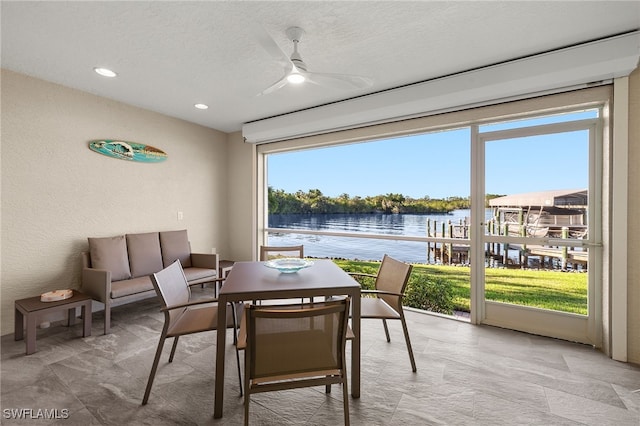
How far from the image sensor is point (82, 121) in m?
3.27

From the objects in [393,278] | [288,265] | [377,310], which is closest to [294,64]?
[288,265]

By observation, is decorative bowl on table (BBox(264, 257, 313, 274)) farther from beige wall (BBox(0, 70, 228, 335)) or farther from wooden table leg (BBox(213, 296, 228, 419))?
beige wall (BBox(0, 70, 228, 335))

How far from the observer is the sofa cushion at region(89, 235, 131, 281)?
3160 mm

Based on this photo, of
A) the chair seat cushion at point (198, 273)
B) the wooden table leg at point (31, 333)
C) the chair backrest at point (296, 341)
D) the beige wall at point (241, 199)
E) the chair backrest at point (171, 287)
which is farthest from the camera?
the beige wall at point (241, 199)

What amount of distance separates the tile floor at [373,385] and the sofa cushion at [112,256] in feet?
2.40

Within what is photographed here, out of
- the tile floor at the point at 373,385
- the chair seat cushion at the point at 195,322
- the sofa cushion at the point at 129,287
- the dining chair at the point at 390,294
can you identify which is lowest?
the tile floor at the point at 373,385

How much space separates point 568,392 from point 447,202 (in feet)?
7.71

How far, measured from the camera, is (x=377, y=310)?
7.33ft

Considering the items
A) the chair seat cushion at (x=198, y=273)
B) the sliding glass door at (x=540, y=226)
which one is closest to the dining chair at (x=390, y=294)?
the sliding glass door at (x=540, y=226)

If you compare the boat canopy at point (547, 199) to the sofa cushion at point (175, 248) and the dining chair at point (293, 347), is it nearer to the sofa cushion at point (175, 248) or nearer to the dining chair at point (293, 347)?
the dining chair at point (293, 347)

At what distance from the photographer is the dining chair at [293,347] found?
1295 mm

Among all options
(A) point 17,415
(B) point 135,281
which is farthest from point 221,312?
(B) point 135,281

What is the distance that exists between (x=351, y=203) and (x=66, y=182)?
12.5 ft

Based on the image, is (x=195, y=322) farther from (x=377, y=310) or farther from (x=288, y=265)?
(x=377, y=310)
